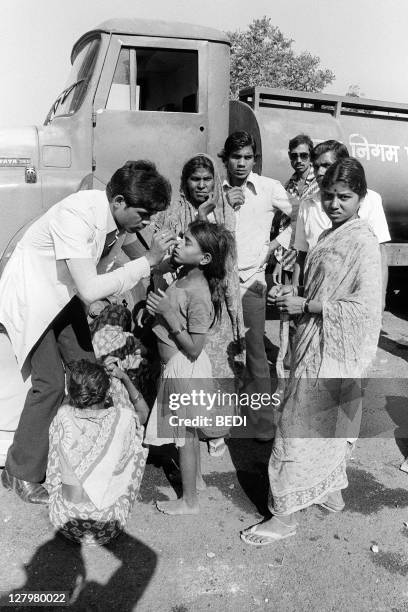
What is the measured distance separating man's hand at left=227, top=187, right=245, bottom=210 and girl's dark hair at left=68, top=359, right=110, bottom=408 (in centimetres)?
136

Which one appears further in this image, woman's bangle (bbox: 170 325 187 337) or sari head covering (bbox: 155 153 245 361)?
sari head covering (bbox: 155 153 245 361)

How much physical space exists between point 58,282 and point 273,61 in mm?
19096

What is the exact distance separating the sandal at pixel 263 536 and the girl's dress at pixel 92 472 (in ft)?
1.81

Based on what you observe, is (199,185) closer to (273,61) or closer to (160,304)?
(160,304)

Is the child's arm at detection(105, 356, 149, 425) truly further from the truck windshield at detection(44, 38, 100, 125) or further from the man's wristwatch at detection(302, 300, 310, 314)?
the truck windshield at detection(44, 38, 100, 125)

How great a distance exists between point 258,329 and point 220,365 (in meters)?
0.33

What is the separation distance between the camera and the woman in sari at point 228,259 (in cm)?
310

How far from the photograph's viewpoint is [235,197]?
318 centimetres

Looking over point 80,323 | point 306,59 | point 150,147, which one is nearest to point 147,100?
point 150,147

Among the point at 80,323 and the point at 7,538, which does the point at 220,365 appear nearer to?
the point at 80,323

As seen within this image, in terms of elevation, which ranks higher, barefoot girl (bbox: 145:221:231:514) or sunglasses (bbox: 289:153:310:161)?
sunglasses (bbox: 289:153:310:161)

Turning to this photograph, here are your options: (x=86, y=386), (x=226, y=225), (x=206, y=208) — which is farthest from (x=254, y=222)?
(x=86, y=386)

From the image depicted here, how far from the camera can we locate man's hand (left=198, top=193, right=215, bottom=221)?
3.09 m

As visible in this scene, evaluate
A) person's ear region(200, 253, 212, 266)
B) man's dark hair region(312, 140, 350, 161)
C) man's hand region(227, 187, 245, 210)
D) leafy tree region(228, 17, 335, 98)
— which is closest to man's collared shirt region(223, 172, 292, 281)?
man's hand region(227, 187, 245, 210)
